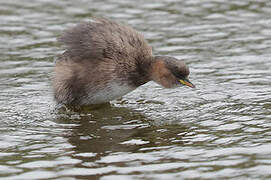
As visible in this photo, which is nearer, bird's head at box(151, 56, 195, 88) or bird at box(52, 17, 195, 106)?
bird at box(52, 17, 195, 106)

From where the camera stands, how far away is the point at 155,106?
1066 cm

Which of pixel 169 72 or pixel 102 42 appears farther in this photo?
pixel 169 72

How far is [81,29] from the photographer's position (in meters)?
10.6

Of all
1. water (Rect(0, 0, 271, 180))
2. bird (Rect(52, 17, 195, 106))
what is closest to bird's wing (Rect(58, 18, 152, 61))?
bird (Rect(52, 17, 195, 106))

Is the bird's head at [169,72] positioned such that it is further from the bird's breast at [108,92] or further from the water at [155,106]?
the bird's breast at [108,92]

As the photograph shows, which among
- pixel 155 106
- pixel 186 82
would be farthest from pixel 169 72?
pixel 155 106

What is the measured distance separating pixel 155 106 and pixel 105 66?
40.4 inches

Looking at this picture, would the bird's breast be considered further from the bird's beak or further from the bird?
the bird's beak

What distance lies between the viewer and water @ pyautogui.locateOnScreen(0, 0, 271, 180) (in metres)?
8.07

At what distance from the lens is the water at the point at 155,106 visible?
26.5ft

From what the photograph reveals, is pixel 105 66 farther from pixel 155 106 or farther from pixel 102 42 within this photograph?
pixel 155 106

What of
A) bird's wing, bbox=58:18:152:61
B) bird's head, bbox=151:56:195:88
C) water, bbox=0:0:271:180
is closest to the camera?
water, bbox=0:0:271:180

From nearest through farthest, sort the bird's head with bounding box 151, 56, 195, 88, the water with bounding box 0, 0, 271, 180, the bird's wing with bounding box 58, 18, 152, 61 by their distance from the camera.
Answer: the water with bounding box 0, 0, 271, 180 < the bird's wing with bounding box 58, 18, 152, 61 < the bird's head with bounding box 151, 56, 195, 88

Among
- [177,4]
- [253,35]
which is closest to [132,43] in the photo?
[253,35]
